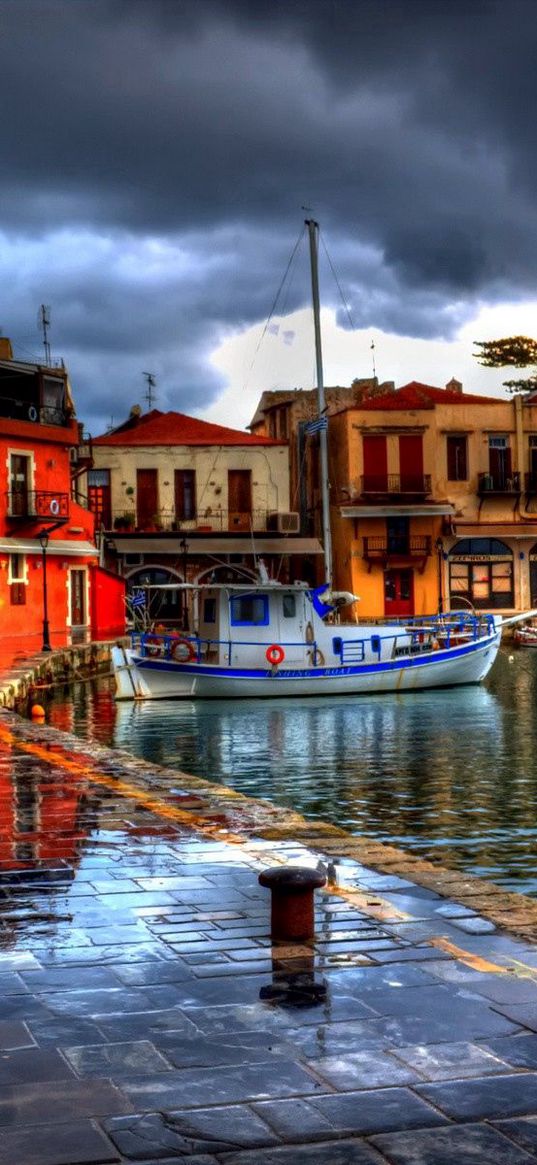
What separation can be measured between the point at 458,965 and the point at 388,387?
5996 centimetres

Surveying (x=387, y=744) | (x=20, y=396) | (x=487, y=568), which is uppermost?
(x=20, y=396)

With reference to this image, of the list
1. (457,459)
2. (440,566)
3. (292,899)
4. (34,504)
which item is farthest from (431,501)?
(292,899)

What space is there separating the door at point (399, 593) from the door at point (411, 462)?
354 centimetres

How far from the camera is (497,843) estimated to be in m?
12.9

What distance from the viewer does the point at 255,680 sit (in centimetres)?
3131

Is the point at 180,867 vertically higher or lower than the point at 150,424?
lower

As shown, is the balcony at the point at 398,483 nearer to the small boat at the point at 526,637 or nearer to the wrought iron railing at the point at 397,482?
the wrought iron railing at the point at 397,482

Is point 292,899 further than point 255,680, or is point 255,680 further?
point 255,680

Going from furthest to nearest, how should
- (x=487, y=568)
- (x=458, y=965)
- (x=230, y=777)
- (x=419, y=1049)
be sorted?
(x=487, y=568) → (x=230, y=777) → (x=458, y=965) → (x=419, y=1049)

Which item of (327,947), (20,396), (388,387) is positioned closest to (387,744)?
(327,947)

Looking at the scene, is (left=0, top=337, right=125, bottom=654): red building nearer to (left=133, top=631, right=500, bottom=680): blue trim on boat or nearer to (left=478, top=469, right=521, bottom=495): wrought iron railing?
(left=133, top=631, right=500, bottom=680): blue trim on boat

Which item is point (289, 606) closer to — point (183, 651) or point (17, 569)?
point (183, 651)

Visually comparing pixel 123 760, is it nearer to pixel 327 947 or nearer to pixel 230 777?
pixel 230 777

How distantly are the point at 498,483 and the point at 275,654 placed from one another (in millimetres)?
26608
